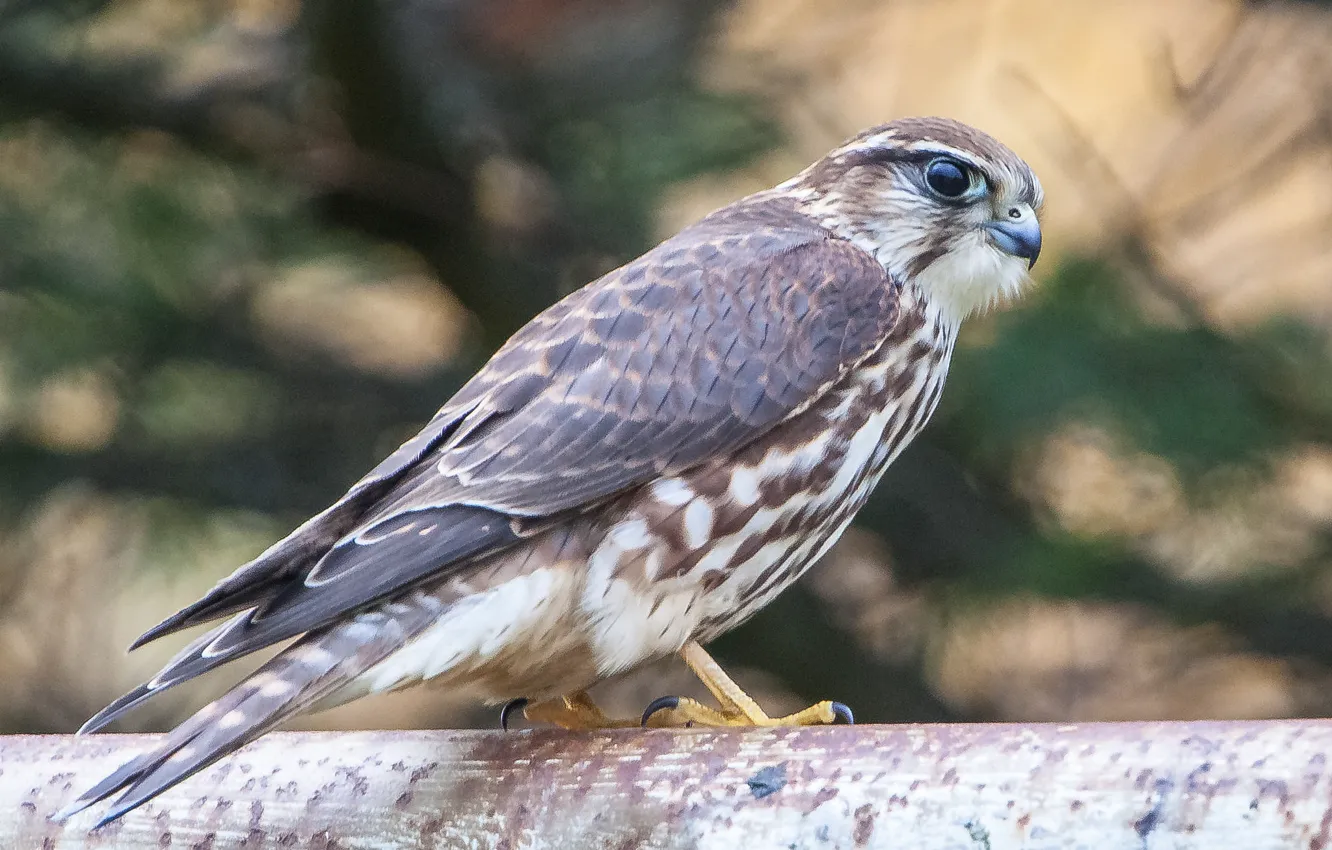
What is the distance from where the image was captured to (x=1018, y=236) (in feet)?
9.00

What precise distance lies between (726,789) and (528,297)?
2113mm

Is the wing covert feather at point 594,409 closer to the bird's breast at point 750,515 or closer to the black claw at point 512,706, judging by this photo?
the bird's breast at point 750,515

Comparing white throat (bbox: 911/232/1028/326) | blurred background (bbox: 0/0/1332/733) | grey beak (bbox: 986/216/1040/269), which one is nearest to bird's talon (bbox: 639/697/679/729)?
white throat (bbox: 911/232/1028/326)

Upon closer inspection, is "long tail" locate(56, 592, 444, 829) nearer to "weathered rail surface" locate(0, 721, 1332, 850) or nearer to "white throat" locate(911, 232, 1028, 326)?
"weathered rail surface" locate(0, 721, 1332, 850)

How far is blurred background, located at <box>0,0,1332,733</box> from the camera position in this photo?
345 cm

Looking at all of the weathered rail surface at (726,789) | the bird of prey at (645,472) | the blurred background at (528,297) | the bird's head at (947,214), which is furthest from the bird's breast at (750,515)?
the blurred background at (528,297)

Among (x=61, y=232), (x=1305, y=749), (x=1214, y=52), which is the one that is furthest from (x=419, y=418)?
(x=1305, y=749)

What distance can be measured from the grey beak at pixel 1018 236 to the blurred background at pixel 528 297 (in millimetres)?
626

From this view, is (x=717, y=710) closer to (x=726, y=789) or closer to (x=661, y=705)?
(x=661, y=705)

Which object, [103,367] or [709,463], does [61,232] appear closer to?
[103,367]

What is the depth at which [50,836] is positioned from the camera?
7.13ft

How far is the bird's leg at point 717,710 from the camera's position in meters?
2.39

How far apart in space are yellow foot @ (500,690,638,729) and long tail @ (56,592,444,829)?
1.57 ft

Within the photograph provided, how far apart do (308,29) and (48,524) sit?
136 cm
